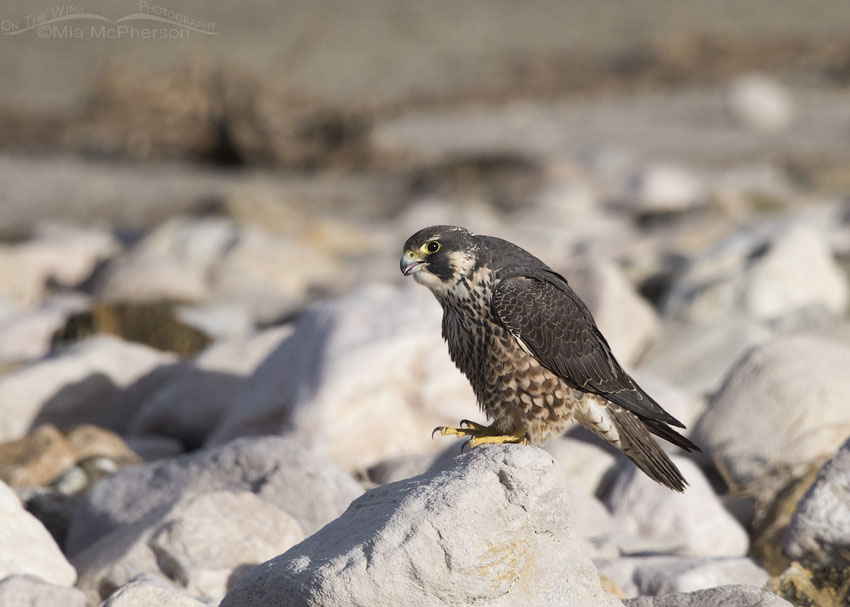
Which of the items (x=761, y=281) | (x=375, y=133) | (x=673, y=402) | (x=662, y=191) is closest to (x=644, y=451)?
(x=673, y=402)

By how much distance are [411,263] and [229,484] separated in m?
1.25

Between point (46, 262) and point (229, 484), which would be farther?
point (46, 262)

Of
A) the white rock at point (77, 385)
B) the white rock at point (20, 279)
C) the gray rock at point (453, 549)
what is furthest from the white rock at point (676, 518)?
the white rock at point (20, 279)

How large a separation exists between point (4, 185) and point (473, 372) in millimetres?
9093

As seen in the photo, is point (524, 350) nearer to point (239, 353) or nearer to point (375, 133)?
point (239, 353)

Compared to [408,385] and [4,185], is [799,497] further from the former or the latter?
[4,185]

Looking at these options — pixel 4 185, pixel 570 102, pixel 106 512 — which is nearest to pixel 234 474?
pixel 106 512

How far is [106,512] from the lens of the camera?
4434mm

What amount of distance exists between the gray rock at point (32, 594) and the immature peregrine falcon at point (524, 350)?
1324 mm

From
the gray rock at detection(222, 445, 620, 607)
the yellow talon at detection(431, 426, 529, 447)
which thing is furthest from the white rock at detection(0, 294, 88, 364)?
the gray rock at detection(222, 445, 620, 607)

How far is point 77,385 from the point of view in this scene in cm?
600

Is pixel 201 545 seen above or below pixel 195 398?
above

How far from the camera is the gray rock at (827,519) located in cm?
388

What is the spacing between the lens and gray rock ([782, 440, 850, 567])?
12.7 ft
